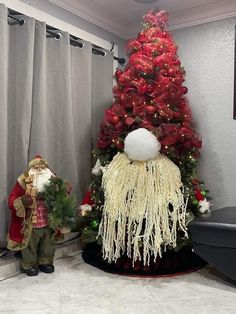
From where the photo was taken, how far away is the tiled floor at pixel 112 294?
1605 mm

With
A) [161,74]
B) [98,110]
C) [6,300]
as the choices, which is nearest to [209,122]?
[161,74]

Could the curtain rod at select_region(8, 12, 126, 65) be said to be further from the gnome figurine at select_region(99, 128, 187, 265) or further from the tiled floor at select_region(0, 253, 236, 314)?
the tiled floor at select_region(0, 253, 236, 314)

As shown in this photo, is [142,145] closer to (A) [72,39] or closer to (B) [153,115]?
(B) [153,115]

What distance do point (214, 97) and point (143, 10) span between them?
92 centimetres

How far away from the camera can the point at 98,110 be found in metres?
2.75

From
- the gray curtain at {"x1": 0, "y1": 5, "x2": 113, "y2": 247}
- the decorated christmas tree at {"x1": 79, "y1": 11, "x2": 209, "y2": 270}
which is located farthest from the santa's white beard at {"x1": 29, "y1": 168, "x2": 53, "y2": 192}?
the decorated christmas tree at {"x1": 79, "y1": 11, "x2": 209, "y2": 270}

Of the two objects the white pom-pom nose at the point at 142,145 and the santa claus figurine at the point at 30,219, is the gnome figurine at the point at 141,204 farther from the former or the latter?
the santa claus figurine at the point at 30,219

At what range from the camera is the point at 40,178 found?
2004 millimetres

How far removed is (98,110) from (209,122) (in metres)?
0.92

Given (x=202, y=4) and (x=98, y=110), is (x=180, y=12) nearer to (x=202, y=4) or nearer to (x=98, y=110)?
(x=202, y=4)

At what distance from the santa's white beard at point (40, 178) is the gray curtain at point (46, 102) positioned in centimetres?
16

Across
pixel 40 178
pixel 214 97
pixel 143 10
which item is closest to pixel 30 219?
pixel 40 178

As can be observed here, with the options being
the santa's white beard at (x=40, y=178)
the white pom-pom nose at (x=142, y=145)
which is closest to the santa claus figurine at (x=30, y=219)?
the santa's white beard at (x=40, y=178)

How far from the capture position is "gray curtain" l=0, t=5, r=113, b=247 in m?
2.05
